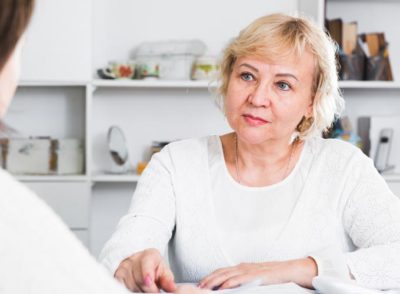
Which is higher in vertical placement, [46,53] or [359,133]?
[46,53]

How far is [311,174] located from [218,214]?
0.88 ft

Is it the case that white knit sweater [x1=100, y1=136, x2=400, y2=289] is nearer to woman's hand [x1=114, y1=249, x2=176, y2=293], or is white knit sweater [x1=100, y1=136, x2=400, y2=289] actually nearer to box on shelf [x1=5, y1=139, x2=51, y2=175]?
woman's hand [x1=114, y1=249, x2=176, y2=293]

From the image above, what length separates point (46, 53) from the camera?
3324 millimetres

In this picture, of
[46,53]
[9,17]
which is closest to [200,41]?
[46,53]

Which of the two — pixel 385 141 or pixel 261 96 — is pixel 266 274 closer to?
pixel 261 96

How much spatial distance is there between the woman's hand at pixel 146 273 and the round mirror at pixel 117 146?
1938mm

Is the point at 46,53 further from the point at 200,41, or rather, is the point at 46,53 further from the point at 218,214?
the point at 218,214

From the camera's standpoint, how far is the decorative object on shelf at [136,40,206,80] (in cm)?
344

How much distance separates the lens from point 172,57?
3455 mm

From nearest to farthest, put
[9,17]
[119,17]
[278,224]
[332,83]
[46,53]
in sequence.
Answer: [9,17] → [278,224] → [332,83] → [46,53] → [119,17]

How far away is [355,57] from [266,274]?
2205 millimetres

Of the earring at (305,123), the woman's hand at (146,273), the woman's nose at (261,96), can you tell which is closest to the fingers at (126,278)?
the woman's hand at (146,273)

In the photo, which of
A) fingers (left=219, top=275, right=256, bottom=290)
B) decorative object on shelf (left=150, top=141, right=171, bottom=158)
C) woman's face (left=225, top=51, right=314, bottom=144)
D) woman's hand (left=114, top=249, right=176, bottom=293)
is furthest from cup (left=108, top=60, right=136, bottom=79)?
fingers (left=219, top=275, right=256, bottom=290)

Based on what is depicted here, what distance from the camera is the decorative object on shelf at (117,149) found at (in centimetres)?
345
